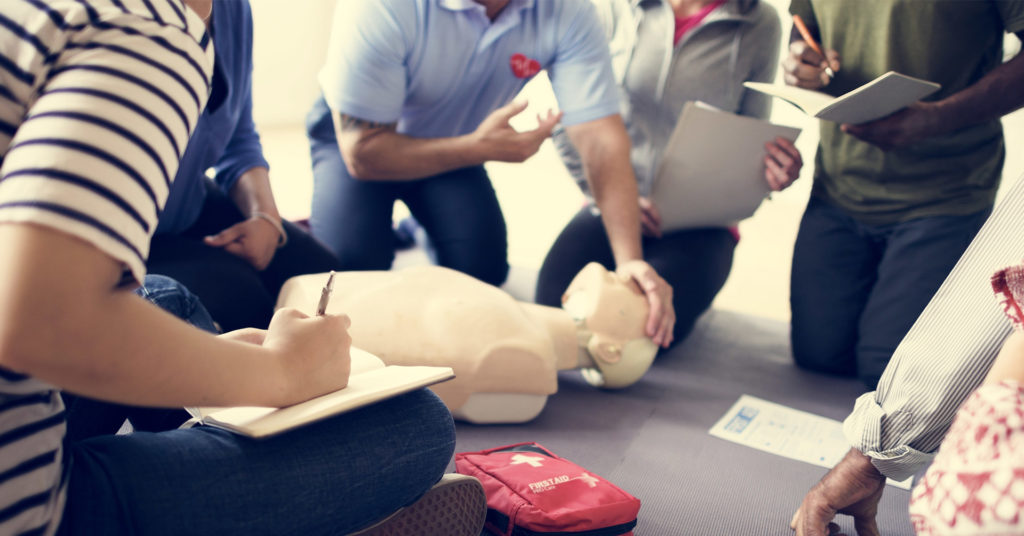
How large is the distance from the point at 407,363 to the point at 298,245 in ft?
1.74

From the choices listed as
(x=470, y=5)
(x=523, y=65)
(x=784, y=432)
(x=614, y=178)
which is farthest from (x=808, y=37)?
(x=784, y=432)

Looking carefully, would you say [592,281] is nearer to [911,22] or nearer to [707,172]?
[707,172]

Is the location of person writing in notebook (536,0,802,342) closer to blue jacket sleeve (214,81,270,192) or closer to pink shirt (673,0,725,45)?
pink shirt (673,0,725,45)

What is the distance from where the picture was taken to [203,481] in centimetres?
66

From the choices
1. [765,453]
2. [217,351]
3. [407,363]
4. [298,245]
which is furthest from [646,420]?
[217,351]

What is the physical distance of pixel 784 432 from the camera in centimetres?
136

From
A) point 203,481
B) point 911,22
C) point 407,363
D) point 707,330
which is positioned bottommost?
point 707,330

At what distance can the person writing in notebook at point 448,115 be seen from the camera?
57.1 inches

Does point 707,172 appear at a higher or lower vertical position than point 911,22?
lower

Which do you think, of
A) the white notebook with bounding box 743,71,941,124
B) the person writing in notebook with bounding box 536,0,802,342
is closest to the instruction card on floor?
the person writing in notebook with bounding box 536,0,802,342

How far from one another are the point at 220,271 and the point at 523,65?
742mm

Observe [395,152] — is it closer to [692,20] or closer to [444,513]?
[692,20]

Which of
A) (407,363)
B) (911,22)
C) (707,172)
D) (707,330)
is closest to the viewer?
(407,363)

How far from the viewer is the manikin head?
1345 mm
